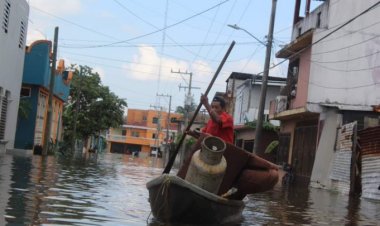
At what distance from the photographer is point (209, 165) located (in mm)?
8469

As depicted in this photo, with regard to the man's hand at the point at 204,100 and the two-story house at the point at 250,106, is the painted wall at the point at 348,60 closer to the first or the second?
the two-story house at the point at 250,106

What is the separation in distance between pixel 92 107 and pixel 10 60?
3014cm

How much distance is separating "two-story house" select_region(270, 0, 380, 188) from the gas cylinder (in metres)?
15.2

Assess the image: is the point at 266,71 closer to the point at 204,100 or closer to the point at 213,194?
the point at 204,100

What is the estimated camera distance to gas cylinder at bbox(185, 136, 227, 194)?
8.43m

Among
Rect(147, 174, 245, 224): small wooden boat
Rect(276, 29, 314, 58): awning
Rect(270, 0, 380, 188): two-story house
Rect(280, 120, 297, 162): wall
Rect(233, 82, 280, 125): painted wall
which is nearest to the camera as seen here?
Rect(147, 174, 245, 224): small wooden boat

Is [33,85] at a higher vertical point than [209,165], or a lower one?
higher

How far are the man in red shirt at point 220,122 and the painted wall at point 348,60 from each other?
56.7 ft

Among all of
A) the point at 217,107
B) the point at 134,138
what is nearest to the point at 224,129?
the point at 217,107

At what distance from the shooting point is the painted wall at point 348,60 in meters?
25.9

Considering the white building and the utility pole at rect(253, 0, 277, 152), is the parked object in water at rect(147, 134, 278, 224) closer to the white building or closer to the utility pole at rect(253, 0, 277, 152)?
the utility pole at rect(253, 0, 277, 152)

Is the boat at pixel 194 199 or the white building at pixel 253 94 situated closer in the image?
the boat at pixel 194 199

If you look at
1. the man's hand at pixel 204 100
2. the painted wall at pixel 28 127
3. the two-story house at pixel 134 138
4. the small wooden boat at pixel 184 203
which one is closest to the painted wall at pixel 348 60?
the painted wall at pixel 28 127

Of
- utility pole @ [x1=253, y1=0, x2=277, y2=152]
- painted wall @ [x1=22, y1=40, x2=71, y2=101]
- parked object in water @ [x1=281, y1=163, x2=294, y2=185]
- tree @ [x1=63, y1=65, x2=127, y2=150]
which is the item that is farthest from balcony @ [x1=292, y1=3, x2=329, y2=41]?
tree @ [x1=63, y1=65, x2=127, y2=150]
